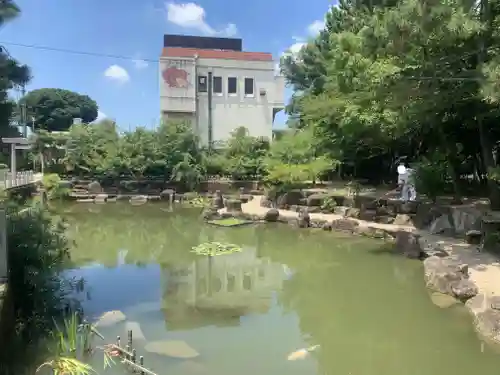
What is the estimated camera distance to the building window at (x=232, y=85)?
29.3 m

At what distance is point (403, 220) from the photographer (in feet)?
42.5

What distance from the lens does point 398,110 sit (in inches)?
406

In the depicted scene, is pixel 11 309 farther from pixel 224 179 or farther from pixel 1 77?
pixel 224 179

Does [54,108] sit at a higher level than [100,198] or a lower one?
higher

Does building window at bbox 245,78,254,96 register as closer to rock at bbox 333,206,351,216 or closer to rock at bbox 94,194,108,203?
rock at bbox 94,194,108,203

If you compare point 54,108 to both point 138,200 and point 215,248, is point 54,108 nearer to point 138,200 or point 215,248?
point 138,200

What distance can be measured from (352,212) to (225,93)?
16.7m

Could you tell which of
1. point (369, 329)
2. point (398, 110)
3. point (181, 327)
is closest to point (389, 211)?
point (398, 110)

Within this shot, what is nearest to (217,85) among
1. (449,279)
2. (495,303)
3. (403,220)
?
(403,220)

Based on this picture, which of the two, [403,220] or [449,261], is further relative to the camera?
[403,220]

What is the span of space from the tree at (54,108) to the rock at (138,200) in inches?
1000

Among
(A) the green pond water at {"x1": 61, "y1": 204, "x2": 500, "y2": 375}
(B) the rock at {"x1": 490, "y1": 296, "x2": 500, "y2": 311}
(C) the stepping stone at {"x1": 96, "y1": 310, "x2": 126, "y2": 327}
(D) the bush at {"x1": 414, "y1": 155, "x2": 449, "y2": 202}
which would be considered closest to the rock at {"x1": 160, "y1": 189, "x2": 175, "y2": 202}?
(A) the green pond water at {"x1": 61, "y1": 204, "x2": 500, "y2": 375}

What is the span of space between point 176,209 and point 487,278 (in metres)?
13.2

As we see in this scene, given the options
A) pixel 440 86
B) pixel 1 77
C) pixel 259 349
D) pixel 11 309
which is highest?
pixel 440 86
